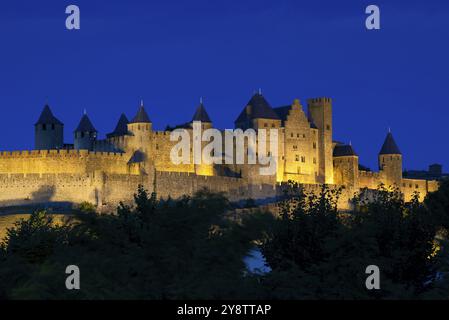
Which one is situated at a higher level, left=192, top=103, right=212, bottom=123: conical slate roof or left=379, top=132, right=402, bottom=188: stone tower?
left=192, top=103, right=212, bottom=123: conical slate roof

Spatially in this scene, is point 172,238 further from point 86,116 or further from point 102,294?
point 86,116

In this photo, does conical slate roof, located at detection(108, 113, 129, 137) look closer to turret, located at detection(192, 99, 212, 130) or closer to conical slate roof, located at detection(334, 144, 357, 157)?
turret, located at detection(192, 99, 212, 130)

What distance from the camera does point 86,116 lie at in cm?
8831

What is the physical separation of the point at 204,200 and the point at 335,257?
3932 mm

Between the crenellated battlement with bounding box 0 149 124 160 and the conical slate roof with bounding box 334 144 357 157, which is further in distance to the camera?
the conical slate roof with bounding box 334 144 357 157

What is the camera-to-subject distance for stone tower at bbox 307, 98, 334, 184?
9246 cm

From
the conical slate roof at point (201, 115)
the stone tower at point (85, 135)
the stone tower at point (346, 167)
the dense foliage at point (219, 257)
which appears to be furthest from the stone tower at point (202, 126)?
the dense foliage at point (219, 257)

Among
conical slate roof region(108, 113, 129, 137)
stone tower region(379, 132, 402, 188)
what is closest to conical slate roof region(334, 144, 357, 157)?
stone tower region(379, 132, 402, 188)

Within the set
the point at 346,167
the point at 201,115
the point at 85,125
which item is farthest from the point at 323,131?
the point at 85,125

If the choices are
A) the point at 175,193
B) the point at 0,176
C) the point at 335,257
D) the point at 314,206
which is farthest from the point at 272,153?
→ the point at 335,257

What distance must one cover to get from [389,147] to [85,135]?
84.2 feet

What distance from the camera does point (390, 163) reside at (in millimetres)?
97688
